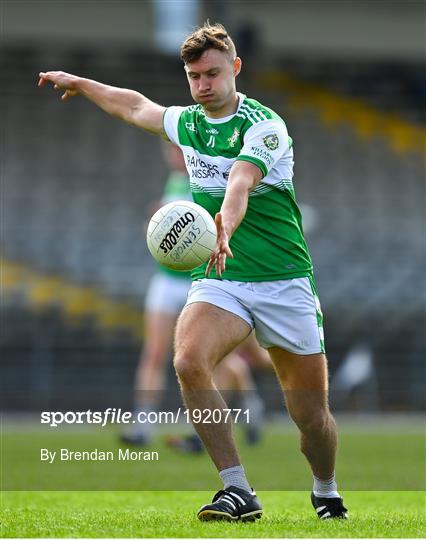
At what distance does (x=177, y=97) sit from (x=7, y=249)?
628cm

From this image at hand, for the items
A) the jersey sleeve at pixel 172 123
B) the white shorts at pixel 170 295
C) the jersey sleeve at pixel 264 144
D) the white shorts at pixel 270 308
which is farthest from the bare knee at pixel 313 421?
the white shorts at pixel 170 295

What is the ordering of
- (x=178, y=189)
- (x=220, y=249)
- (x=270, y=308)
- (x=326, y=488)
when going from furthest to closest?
(x=178, y=189)
(x=326, y=488)
(x=270, y=308)
(x=220, y=249)

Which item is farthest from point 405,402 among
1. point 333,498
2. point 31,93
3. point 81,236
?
point 333,498

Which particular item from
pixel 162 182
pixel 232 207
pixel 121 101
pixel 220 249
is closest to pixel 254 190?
pixel 232 207

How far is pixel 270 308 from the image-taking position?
538cm

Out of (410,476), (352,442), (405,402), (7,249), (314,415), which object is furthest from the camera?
(7,249)

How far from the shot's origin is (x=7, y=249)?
18906 mm

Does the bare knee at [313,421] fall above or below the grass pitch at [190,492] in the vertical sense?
above

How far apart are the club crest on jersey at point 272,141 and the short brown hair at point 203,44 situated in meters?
0.44

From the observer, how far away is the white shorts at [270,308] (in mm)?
5352

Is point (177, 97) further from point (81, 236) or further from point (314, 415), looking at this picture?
point (314, 415)

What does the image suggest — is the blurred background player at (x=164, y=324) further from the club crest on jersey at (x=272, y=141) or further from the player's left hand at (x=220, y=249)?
the player's left hand at (x=220, y=249)

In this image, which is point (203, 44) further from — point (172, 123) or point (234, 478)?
point (234, 478)

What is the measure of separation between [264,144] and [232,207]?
44 cm
